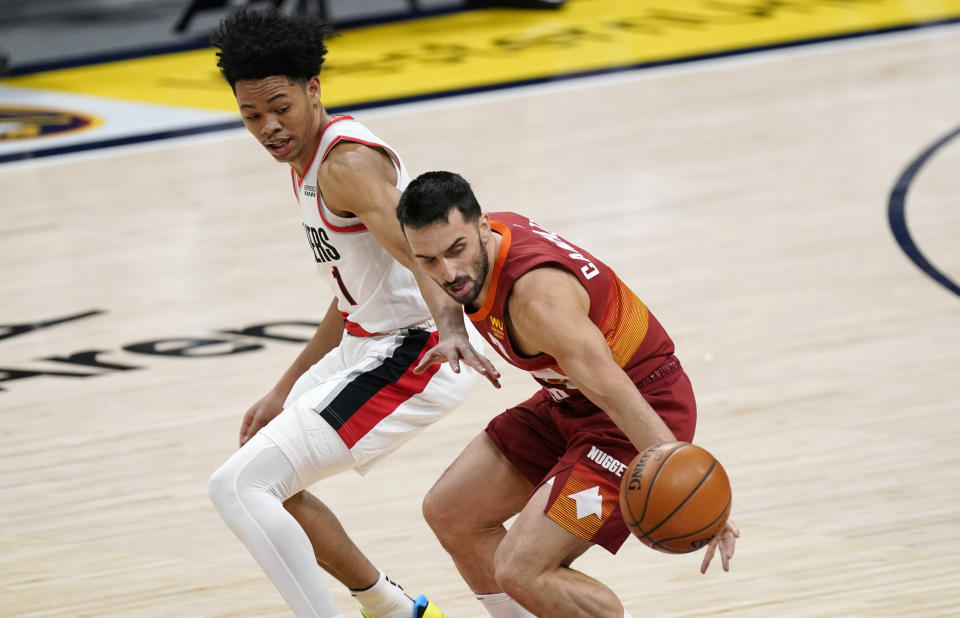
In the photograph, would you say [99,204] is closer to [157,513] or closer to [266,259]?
[266,259]

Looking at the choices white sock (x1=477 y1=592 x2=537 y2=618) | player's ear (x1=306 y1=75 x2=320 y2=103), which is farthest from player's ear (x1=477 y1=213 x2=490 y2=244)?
white sock (x1=477 y1=592 x2=537 y2=618)

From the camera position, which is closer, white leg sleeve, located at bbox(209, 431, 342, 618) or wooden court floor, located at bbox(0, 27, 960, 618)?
white leg sleeve, located at bbox(209, 431, 342, 618)

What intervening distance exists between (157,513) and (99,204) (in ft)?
14.1

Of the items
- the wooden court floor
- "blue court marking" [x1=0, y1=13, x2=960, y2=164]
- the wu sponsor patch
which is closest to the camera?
the wooden court floor

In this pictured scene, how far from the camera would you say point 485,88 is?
34.6 ft

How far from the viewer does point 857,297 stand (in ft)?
20.2

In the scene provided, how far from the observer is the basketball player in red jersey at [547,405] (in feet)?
9.59

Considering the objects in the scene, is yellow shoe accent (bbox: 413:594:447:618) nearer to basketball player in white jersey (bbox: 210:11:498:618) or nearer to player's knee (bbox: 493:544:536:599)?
basketball player in white jersey (bbox: 210:11:498:618)

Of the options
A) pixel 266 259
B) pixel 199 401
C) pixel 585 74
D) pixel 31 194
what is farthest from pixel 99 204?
pixel 585 74

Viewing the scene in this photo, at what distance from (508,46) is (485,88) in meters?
1.49

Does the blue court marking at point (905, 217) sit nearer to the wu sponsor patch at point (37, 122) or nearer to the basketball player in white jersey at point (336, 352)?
the basketball player in white jersey at point (336, 352)

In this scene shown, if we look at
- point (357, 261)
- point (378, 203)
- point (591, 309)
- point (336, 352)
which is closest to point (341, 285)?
point (357, 261)

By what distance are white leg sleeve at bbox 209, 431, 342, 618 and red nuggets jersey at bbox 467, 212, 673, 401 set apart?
2.13 feet

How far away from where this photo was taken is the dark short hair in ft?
9.70
